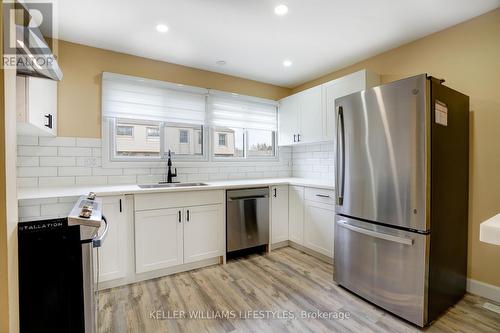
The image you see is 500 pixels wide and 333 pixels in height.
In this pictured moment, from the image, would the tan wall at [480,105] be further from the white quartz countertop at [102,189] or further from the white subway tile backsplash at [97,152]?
the white subway tile backsplash at [97,152]

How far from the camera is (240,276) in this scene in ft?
8.25

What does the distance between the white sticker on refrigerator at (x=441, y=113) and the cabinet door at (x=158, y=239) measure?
2.35m

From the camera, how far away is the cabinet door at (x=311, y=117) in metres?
3.23

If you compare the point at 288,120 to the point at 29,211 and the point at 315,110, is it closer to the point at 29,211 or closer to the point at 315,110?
the point at 315,110

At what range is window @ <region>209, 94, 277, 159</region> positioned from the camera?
3.50 metres

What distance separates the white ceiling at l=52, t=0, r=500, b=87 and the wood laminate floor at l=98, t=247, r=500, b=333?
244 centimetres

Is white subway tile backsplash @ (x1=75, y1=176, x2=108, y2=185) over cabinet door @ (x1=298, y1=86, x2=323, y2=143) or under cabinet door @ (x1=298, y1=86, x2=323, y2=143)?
under

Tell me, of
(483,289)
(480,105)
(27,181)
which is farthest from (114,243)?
(480,105)

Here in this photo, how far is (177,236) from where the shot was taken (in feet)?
8.34

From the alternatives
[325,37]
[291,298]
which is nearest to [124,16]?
[325,37]

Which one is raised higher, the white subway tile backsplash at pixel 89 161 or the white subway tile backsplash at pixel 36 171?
the white subway tile backsplash at pixel 89 161

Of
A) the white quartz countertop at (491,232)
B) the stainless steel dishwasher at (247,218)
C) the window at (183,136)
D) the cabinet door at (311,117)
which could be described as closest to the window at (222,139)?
the window at (183,136)

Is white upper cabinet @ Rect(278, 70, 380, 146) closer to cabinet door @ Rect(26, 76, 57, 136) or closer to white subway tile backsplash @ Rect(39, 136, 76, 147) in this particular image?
white subway tile backsplash @ Rect(39, 136, 76, 147)

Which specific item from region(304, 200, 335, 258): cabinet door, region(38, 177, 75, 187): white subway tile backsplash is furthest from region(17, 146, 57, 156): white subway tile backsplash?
region(304, 200, 335, 258): cabinet door
